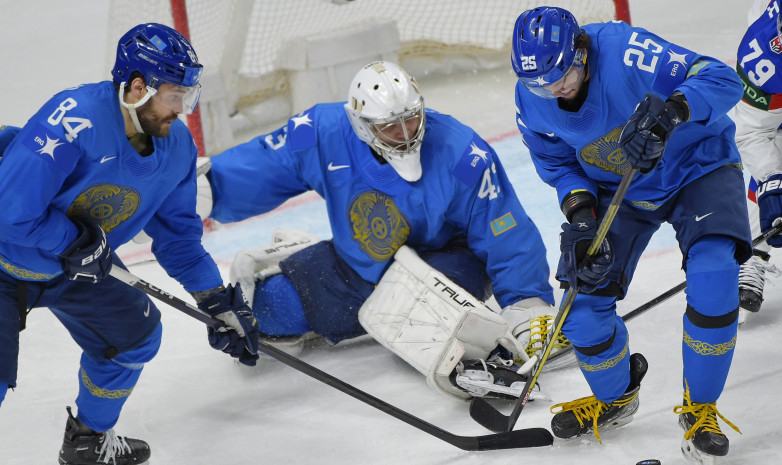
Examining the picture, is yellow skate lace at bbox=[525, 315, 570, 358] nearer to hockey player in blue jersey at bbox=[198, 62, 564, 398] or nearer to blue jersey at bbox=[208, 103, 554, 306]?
hockey player in blue jersey at bbox=[198, 62, 564, 398]

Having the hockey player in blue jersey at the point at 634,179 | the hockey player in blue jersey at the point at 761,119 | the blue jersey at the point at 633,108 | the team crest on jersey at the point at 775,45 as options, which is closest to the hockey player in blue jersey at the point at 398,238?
the hockey player in blue jersey at the point at 634,179

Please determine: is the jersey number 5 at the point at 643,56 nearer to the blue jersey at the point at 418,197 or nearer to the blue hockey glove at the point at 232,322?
the blue jersey at the point at 418,197

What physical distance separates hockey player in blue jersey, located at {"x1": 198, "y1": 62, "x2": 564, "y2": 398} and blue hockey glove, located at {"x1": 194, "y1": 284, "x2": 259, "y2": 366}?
57 cm

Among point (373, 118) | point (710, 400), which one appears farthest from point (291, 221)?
point (710, 400)

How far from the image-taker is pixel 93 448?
2824 millimetres

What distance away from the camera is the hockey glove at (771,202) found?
10.1ft

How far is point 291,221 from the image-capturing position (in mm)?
4887

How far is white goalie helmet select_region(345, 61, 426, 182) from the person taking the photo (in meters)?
3.17

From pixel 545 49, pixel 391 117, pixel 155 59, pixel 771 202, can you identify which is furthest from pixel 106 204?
pixel 771 202

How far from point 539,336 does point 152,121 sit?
1490 millimetres

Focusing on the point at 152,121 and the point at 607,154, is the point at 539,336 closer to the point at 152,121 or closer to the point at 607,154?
the point at 607,154

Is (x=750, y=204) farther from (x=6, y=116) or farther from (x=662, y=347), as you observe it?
(x=6, y=116)

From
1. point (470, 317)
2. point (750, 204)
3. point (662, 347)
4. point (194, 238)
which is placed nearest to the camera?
point (194, 238)

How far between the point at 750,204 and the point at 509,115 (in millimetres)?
2488
